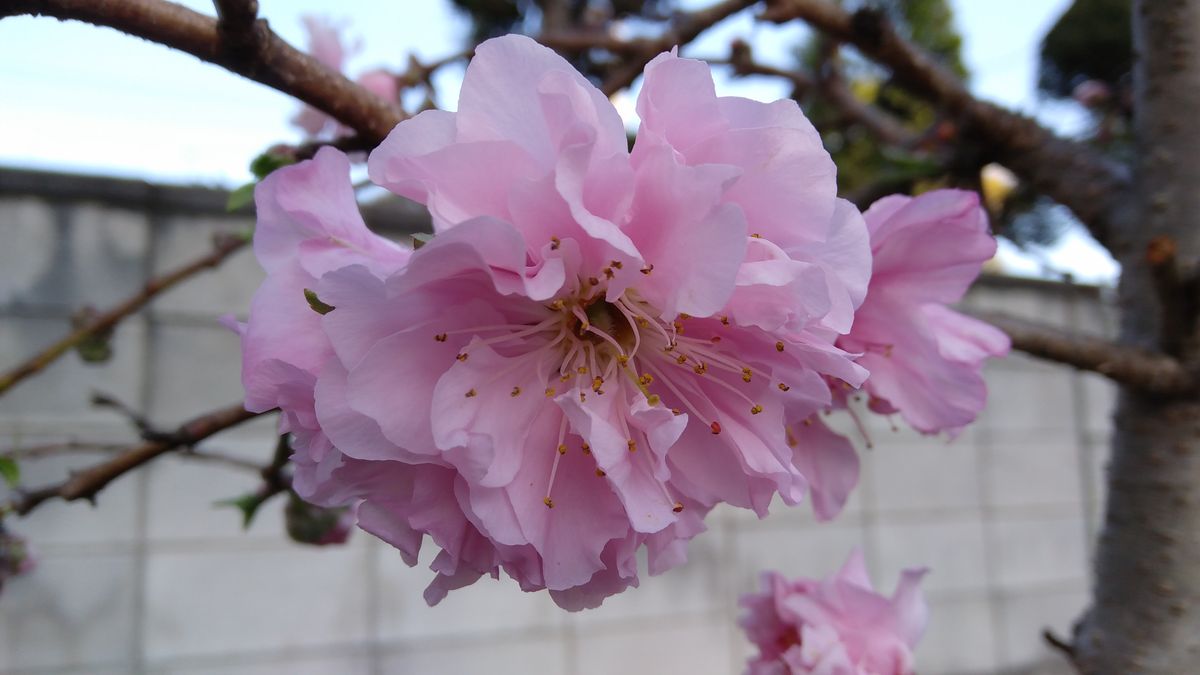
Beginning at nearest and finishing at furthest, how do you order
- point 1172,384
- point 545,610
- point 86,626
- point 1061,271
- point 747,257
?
point 747,257 < point 1172,384 < point 1061,271 < point 86,626 < point 545,610

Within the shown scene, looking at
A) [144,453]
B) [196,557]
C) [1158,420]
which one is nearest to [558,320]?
[144,453]

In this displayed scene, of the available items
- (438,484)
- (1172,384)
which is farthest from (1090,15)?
(438,484)

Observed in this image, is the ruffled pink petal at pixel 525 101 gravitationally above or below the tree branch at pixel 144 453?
above

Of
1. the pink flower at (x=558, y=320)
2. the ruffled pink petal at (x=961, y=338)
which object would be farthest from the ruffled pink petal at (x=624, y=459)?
the ruffled pink petal at (x=961, y=338)

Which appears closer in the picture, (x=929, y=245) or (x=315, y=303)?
(x=315, y=303)

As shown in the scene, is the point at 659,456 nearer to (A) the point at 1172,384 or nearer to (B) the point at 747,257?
(B) the point at 747,257

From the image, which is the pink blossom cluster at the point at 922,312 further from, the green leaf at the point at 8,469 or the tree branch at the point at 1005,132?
the green leaf at the point at 8,469

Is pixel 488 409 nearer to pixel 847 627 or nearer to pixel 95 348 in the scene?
pixel 847 627
